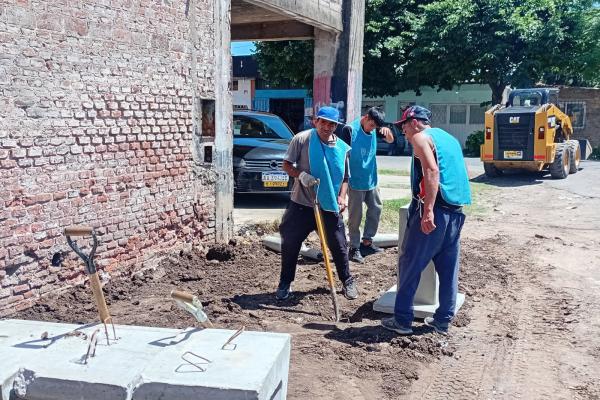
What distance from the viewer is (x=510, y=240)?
8625 mm

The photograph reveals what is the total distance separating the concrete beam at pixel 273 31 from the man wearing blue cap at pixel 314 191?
18.3 feet

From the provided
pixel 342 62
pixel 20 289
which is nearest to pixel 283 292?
pixel 20 289

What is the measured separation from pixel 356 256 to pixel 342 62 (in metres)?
4.35

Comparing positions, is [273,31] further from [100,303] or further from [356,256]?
[100,303]

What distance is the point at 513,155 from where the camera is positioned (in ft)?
48.8

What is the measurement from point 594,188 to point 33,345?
44.5 feet

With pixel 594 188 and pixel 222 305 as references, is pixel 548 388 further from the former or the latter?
pixel 594 188

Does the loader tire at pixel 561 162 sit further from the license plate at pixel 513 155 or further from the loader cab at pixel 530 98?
the loader cab at pixel 530 98

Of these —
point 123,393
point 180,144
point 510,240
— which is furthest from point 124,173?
point 510,240

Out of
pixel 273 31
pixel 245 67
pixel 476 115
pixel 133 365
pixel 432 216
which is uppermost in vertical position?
pixel 245 67

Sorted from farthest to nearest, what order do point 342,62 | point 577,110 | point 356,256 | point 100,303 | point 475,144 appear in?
point 577,110
point 475,144
point 342,62
point 356,256
point 100,303

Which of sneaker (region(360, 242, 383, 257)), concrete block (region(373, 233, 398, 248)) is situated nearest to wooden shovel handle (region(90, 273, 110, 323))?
sneaker (region(360, 242, 383, 257))

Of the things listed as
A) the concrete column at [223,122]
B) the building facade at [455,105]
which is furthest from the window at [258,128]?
the building facade at [455,105]

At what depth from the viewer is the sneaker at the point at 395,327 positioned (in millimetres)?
4840
